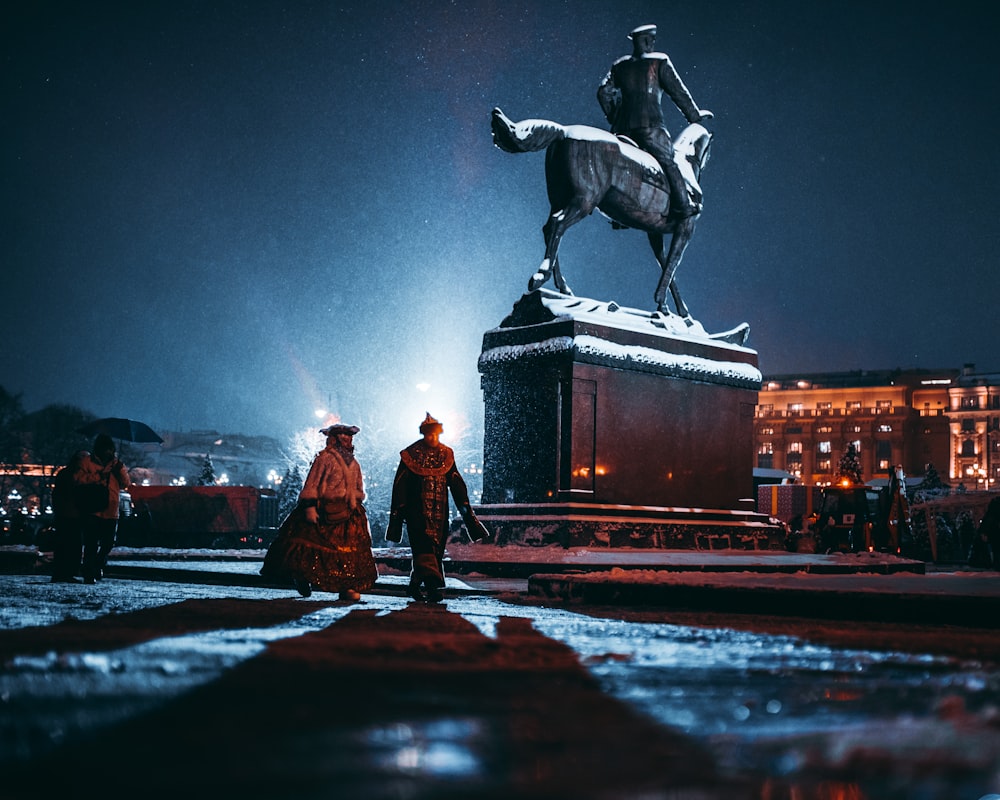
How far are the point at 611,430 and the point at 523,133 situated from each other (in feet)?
13.1

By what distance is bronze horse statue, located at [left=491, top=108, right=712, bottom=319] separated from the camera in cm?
1494

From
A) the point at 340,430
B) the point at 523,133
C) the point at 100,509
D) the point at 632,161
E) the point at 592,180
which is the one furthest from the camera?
the point at 632,161

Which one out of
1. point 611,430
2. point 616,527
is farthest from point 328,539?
point 611,430

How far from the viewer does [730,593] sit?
8906 mm

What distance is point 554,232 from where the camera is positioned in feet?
50.3

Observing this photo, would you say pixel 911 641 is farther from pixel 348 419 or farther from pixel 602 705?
pixel 348 419

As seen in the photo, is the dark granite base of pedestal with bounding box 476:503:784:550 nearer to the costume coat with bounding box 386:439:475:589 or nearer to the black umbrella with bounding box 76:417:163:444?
the costume coat with bounding box 386:439:475:589

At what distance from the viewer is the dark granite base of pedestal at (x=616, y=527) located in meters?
13.9

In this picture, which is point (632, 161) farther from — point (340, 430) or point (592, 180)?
point (340, 430)

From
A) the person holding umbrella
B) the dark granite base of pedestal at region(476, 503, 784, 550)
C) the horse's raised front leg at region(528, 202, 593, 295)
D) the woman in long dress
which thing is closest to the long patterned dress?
the woman in long dress

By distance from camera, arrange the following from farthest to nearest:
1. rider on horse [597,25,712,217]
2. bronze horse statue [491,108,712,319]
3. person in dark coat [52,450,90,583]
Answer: rider on horse [597,25,712,217] → bronze horse statue [491,108,712,319] → person in dark coat [52,450,90,583]

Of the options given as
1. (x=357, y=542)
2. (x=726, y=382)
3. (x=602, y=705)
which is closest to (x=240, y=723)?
(x=602, y=705)

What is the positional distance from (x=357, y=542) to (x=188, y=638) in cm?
433

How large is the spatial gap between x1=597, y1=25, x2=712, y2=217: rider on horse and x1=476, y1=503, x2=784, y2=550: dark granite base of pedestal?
4474mm
